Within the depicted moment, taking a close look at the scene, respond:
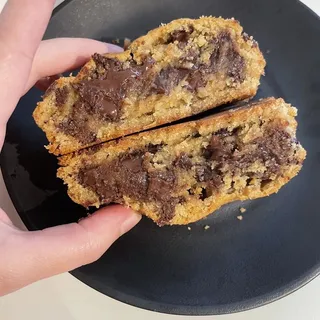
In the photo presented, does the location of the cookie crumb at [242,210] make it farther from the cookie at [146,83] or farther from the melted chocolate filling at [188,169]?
the cookie at [146,83]

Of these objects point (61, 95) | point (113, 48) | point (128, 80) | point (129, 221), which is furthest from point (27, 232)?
point (113, 48)

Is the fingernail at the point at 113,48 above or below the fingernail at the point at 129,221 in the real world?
above

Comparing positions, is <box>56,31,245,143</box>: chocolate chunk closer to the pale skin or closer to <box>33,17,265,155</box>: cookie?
<box>33,17,265,155</box>: cookie

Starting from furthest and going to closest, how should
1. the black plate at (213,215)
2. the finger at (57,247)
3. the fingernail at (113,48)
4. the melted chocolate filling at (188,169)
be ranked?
the fingernail at (113,48) → the black plate at (213,215) → the melted chocolate filling at (188,169) → the finger at (57,247)

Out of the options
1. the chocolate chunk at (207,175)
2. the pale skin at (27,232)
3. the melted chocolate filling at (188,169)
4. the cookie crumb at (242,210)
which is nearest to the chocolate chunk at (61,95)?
the pale skin at (27,232)

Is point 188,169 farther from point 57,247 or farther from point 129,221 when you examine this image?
point 57,247

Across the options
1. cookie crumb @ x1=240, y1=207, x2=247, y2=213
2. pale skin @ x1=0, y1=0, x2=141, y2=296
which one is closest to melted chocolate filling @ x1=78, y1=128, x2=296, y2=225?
pale skin @ x1=0, y1=0, x2=141, y2=296
